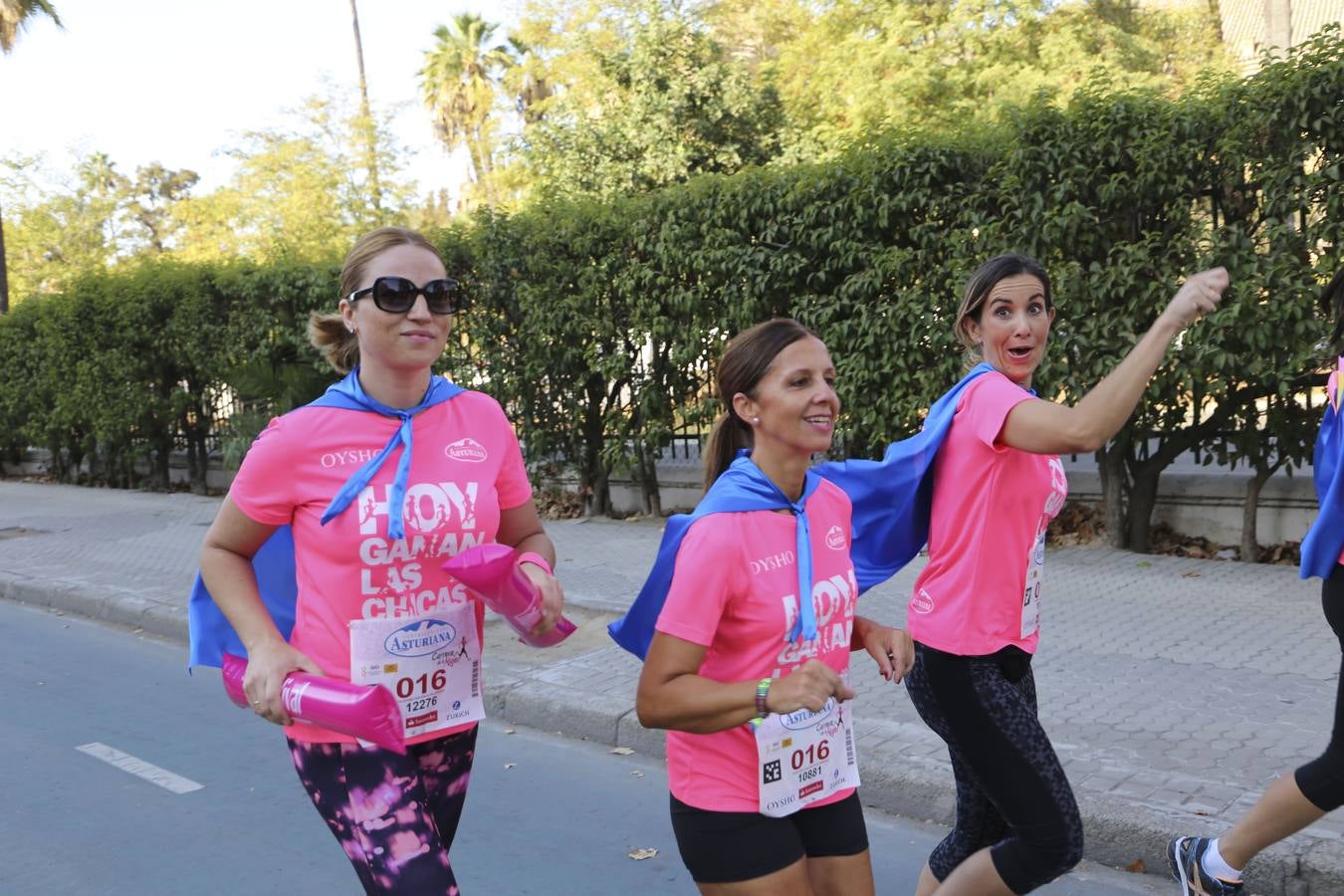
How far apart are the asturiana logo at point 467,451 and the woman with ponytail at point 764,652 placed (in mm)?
483

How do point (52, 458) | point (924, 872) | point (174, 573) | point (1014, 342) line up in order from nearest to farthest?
point (1014, 342) → point (924, 872) → point (174, 573) → point (52, 458)

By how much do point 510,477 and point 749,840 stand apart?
1.01 metres

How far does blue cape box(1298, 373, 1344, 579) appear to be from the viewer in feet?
10.4

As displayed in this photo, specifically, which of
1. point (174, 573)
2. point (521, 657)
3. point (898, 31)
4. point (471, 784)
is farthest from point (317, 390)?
point (898, 31)

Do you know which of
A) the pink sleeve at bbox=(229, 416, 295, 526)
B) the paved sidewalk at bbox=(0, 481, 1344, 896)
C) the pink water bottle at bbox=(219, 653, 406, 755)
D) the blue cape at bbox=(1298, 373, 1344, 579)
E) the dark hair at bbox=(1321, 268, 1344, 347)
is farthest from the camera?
the paved sidewalk at bbox=(0, 481, 1344, 896)

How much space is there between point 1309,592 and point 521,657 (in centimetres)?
480

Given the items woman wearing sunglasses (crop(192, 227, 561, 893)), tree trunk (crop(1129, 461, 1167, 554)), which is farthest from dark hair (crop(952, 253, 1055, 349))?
tree trunk (crop(1129, 461, 1167, 554))

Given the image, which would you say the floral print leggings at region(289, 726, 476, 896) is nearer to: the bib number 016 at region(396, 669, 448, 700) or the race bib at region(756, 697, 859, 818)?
the bib number 016 at region(396, 669, 448, 700)

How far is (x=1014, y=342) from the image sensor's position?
3.05 m

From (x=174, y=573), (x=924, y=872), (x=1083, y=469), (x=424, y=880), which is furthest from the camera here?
(x=174, y=573)

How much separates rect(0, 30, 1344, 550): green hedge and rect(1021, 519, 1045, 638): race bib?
208 inches

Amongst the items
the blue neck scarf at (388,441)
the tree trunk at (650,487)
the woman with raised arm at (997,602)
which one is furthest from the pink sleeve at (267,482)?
the tree trunk at (650,487)

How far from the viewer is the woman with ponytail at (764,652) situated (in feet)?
7.85

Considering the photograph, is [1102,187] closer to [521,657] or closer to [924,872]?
[521,657]
